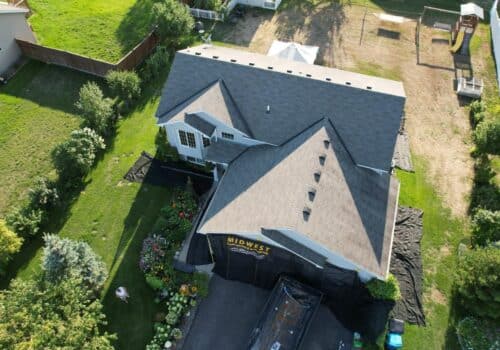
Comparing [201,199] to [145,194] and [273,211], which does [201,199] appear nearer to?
[145,194]

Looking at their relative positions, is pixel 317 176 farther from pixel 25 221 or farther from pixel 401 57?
pixel 401 57

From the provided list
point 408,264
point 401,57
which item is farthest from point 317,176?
point 401,57

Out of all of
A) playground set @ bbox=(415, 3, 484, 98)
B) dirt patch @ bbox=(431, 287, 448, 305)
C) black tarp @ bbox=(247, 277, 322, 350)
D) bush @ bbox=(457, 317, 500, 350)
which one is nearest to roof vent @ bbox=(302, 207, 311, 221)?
black tarp @ bbox=(247, 277, 322, 350)

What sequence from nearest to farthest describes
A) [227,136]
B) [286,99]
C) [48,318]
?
[48,318] → [286,99] → [227,136]

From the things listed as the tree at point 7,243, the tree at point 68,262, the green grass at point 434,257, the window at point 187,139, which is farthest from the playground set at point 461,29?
the tree at point 7,243

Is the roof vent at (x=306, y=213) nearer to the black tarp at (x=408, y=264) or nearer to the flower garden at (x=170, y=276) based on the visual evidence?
the flower garden at (x=170, y=276)

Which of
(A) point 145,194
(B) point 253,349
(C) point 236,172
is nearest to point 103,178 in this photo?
(A) point 145,194
